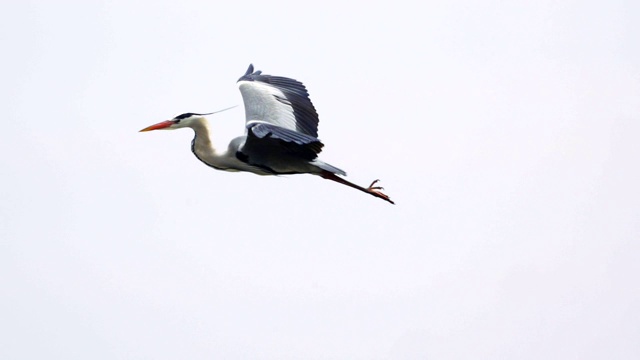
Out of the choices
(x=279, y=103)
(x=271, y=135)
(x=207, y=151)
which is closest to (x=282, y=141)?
(x=271, y=135)

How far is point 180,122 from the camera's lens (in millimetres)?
16984

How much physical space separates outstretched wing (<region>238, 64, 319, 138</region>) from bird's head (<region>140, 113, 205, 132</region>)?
0.80 m

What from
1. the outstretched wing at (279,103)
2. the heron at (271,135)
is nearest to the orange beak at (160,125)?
the heron at (271,135)

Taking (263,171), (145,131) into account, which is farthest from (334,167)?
(145,131)

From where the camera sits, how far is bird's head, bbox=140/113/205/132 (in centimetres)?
1689

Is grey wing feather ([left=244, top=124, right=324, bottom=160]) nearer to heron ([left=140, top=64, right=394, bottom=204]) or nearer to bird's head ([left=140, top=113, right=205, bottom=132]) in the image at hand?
heron ([left=140, top=64, right=394, bottom=204])

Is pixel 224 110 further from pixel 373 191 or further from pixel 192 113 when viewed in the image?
pixel 373 191

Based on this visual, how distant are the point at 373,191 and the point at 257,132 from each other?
11.4ft

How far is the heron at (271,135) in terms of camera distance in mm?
15562

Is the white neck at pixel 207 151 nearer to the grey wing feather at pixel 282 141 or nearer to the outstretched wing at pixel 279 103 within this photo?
the grey wing feather at pixel 282 141

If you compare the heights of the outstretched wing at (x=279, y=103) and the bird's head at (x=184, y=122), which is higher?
the outstretched wing at (x=279, y=103)

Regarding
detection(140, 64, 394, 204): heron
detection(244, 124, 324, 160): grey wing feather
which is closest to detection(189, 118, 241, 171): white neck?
detection(140, 64, 394, 204): heron

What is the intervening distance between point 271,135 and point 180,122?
250 centimetres

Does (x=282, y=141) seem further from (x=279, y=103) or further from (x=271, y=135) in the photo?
(x=279, y=103)
